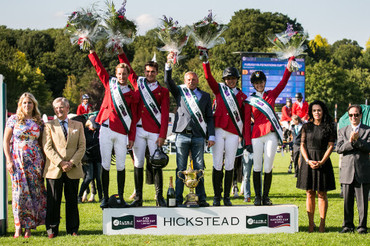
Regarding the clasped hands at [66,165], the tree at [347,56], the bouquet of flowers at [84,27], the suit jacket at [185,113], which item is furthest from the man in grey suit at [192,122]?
the tree at [347,56]

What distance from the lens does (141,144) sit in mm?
7141

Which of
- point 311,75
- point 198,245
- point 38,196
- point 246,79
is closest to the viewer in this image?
point 198,245

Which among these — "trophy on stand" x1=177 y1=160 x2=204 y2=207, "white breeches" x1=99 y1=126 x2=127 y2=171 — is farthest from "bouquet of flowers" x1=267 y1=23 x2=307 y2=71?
"white breeches" x1=99 y1=126 x2=127 y2=171

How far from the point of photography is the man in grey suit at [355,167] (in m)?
6.78

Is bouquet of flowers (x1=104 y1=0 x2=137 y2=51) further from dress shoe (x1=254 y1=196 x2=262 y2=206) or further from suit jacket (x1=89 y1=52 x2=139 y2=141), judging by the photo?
dress shoe (x1=254 y1=196 x2=262 y2=206)

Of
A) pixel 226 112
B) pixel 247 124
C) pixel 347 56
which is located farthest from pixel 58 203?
pixel 347 56

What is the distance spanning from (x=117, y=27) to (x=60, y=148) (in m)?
1.87

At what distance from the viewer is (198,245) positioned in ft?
20.0

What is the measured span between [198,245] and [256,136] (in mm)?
1919

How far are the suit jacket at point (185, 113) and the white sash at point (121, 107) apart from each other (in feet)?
2.16

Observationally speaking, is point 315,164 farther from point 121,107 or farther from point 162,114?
point 121,107

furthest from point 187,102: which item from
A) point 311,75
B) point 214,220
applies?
point 311,75

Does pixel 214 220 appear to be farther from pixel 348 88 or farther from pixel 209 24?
pixel 348 88

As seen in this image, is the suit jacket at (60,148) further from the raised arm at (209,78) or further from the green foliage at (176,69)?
the green foliage at (176,69)
